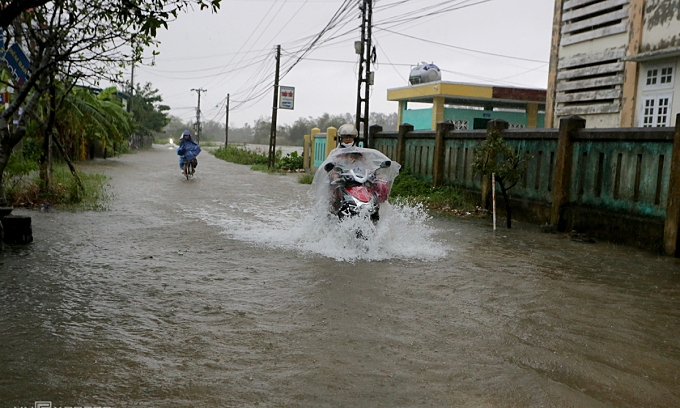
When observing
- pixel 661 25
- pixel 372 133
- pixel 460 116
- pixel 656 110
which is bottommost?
pixel 372 133

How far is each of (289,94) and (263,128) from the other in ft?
250

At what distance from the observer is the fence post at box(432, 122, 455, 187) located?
14.7 meters

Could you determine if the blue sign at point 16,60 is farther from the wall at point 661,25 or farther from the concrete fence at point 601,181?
the wall at point 661,25

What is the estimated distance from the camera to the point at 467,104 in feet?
109

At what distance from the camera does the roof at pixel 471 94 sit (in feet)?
98.3

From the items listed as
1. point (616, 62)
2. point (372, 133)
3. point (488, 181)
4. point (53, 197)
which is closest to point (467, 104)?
point (372, 133)

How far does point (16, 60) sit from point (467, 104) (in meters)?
27.3

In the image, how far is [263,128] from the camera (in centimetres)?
10800

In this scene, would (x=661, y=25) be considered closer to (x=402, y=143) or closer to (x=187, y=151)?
(x=402, y=143)

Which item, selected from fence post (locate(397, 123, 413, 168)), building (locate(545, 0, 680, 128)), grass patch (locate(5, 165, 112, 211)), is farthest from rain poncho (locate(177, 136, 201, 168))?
building (locate(545, 0, 680, 128))

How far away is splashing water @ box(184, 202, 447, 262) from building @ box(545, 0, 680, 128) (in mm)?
8008

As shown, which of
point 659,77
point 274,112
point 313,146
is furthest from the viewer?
point 274,112

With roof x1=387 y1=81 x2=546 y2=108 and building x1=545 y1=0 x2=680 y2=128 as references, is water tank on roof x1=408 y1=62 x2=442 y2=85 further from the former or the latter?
building x1=545 y1=0 x2=680 y2=128

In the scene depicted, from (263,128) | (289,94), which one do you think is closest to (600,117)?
(289,94)
